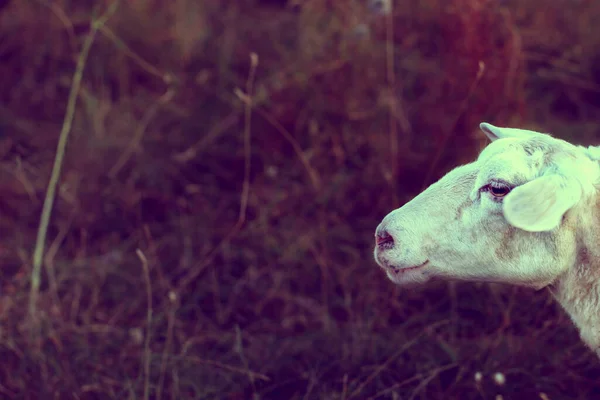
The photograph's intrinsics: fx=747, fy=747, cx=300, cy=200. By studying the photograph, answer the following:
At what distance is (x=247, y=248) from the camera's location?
4.03 metres

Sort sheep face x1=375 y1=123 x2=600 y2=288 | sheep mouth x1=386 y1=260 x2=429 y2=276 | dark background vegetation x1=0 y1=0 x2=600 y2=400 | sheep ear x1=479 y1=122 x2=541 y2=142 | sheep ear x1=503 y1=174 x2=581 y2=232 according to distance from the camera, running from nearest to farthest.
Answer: sheep ear x1=503 y1=174 x2=581 y2=232 → sheep face x1=375 y1=123 x2=600 y2=288 → sheep mouth x1=386 y1=260 x2=429 y2=276 → sheep ear x1=479 y1=122 x2=541 y2=142 → dark background vegetation x1=0 y1=0 x2=600 y2=400

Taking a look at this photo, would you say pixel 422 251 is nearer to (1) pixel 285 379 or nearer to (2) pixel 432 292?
(1) pixel 285 379

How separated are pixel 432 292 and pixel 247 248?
104 centimetres

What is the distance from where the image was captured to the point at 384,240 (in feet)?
7.50

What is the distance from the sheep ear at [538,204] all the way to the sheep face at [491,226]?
0.05 meters

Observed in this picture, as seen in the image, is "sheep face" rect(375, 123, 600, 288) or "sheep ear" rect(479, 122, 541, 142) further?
"sheep ear" rect(479, 122, 541, 142)

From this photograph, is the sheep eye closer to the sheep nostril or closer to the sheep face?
the sheep face

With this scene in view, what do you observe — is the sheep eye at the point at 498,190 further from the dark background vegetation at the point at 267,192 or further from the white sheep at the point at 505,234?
the dark background vegetation at the point at 267,192

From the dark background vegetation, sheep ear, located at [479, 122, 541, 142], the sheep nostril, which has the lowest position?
the dark background vegetation

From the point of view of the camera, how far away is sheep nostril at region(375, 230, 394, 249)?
7.46 ft

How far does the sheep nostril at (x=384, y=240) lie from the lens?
2273 millimetres

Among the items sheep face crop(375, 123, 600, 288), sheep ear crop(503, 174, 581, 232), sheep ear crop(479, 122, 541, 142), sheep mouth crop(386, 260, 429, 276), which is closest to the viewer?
sheep ear crop(503, 174, 581, 232)

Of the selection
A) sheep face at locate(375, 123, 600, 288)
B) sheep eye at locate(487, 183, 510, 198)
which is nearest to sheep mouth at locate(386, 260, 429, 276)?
sheep face at locate(375, 123, 600, 288)

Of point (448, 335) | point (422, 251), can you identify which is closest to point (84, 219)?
point (448, 335)
